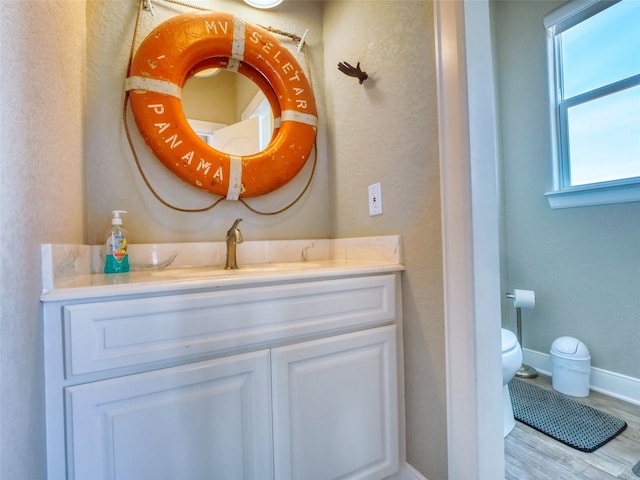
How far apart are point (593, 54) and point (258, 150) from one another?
6.78 feet

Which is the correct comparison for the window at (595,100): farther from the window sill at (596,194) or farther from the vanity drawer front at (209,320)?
the vanity drawer front at (209,320)

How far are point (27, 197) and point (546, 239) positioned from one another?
7.84ft

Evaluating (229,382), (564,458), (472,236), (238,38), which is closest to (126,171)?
(238,38)

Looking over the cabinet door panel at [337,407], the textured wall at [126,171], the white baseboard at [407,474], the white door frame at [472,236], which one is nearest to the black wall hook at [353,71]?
the white door frame at [472,236]

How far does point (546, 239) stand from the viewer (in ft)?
6.11

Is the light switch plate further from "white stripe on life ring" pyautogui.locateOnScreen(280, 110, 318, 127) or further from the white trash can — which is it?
the white trash can

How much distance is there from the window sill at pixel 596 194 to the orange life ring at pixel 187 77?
1.57m

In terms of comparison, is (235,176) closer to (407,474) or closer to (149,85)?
(149,85)

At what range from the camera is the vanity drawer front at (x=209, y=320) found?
1.98ft

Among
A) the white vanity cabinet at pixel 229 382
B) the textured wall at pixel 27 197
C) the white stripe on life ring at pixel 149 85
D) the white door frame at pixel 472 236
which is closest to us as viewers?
the textured wall at pixel 27 197

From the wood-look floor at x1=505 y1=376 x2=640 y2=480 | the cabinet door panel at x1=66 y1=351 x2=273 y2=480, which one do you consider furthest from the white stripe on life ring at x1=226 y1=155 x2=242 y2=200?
the wood-look floor at x1=505 y1=376 x2=640 y2=480

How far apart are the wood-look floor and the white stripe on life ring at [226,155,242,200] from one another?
148 centimetres

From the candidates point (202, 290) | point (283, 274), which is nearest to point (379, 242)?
point (283, 274)

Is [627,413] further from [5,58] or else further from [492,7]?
[492,7]
